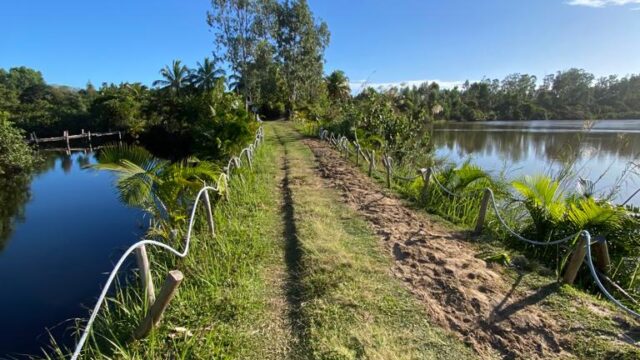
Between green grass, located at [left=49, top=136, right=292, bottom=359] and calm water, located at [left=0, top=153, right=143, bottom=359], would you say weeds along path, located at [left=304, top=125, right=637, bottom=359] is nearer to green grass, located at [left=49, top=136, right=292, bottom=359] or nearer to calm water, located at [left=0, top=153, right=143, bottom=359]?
green grass, located at [left=49, top=136, right=292, bottom=359]

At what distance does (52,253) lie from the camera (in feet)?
26.1

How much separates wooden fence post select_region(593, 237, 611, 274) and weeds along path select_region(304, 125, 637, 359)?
0.57 meters

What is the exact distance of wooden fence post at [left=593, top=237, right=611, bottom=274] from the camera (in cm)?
380

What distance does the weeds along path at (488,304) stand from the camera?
288 centimetres

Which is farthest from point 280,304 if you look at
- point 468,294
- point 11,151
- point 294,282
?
point 11,151

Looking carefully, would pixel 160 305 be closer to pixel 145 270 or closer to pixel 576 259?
pixel 145 270

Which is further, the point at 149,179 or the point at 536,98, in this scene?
the point at 536,98

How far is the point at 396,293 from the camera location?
3643mm

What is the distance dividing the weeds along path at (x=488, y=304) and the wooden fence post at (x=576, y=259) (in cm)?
16

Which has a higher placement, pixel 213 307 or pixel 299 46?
pixel 299 46

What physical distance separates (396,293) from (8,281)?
7.11m

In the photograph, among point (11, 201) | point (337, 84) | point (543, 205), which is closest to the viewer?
point (543, 205)

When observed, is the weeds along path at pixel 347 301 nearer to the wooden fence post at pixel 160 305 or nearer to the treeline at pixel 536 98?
the wooden fence post at pixel 160 305

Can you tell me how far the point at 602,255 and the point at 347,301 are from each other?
2.74 m
